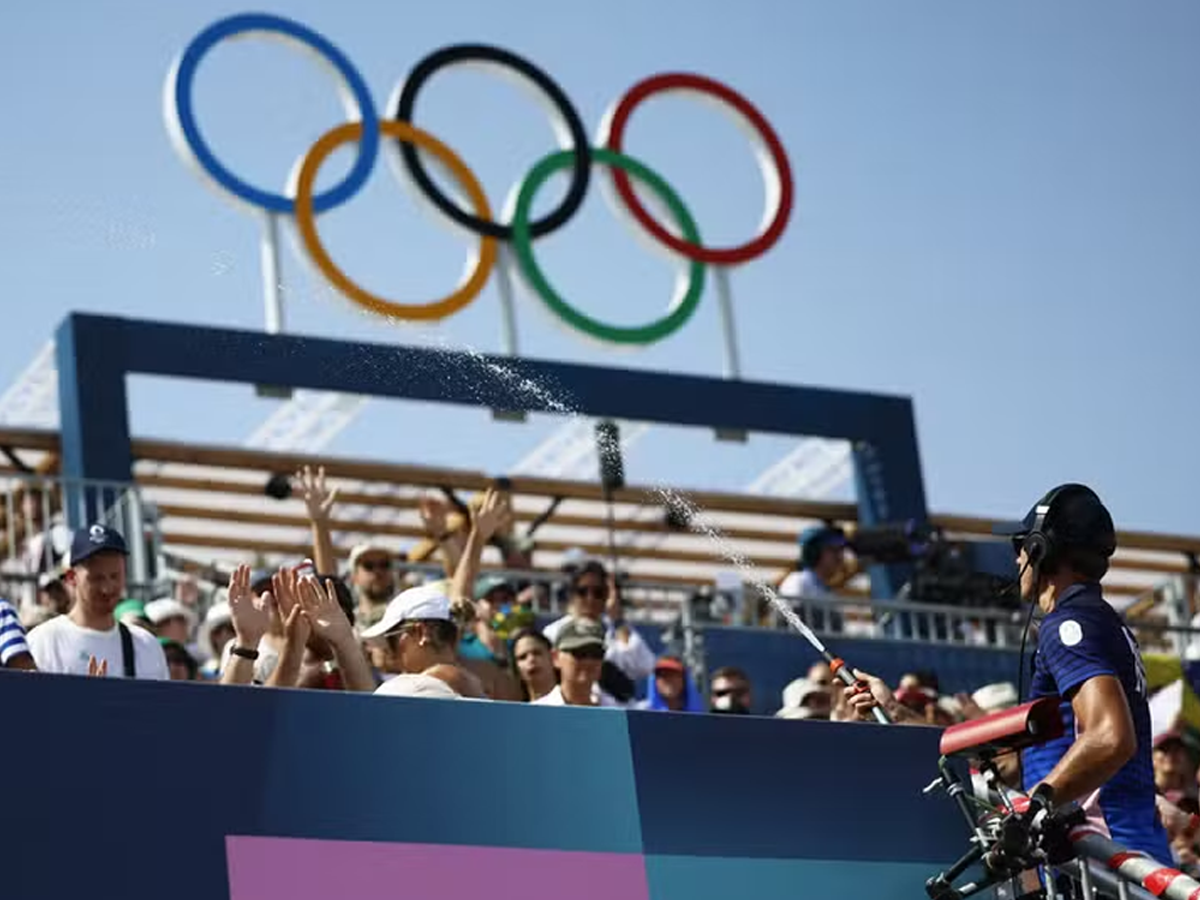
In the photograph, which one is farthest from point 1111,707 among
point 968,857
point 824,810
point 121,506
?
point 121,506

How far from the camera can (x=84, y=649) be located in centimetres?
913

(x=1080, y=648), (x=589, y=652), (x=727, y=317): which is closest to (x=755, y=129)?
(x=727, y=317)

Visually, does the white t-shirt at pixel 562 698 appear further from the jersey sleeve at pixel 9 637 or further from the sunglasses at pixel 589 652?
the jersey sleeve at pixel 9 637

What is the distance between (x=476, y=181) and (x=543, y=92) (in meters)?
1.26

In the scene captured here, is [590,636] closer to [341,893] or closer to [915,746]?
[915,746]

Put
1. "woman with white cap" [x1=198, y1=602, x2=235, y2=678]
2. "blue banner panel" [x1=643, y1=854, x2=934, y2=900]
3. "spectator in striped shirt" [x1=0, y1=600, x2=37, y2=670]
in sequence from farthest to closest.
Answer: "woman with white cap" [x1=198, y1=602, x2=235, y2=678] < "spectator in striped shirt" [x1=0, y1=600, x2=37, y2=670] < "blue banner panel" [x1=643, y1=854, x2=934, y2=900]

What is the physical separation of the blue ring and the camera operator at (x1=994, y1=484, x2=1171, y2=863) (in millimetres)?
11716

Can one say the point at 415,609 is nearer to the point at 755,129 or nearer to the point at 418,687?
the point at 418,687

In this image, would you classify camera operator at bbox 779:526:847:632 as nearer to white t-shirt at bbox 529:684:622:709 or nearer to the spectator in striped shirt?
white t-shirt at bbox 529:684:622:709

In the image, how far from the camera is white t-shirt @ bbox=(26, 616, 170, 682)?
29.8 feet

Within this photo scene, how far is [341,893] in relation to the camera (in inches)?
267

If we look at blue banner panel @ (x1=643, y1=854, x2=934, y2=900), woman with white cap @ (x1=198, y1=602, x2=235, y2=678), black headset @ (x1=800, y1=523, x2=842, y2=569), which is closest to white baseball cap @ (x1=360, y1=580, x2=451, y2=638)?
blue banner panel @ (x1=643, y1=854, x2=934, y2=900)

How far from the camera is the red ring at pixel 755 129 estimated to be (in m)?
20.2

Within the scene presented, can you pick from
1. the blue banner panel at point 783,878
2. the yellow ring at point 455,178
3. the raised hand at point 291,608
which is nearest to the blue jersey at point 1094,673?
the blue banner panel at point 783,878
